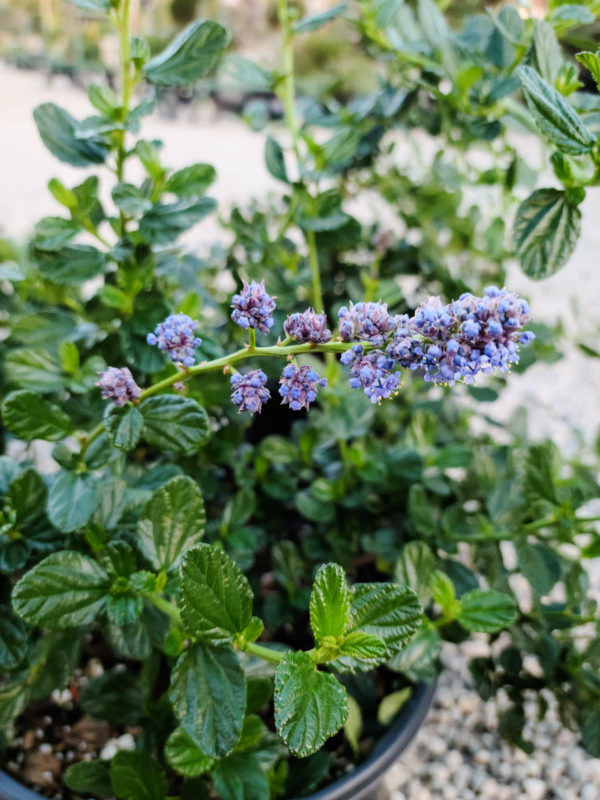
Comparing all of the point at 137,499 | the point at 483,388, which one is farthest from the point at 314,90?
the point at 137,499

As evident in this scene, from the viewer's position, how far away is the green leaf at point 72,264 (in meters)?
0.82

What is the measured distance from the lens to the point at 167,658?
2.96 feet

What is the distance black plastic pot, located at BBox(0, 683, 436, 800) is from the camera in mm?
797

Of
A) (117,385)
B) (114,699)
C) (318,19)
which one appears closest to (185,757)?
(114,699)

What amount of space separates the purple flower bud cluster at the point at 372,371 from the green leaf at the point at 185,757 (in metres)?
0.44

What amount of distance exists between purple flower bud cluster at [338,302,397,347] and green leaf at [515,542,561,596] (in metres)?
0.46

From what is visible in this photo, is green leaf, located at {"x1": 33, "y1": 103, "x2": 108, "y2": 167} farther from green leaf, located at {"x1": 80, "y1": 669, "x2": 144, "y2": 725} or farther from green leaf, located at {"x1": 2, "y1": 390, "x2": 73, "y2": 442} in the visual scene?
green leaf, located at {"x1": 80, "y1": 669, "x2": 144, "y2": 725}

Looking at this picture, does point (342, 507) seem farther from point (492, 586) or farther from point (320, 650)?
point (320, 650)

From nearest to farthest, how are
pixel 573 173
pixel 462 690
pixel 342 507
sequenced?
pixel 573 173, pixel 342 507, pixel 462 690

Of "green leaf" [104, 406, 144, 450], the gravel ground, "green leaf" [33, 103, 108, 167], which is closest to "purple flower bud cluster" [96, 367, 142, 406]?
"green leaf" [104, 406, 144, 450]

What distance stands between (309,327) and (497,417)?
5.77 ft

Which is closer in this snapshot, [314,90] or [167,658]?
[167,658]

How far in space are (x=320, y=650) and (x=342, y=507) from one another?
0.43 metres

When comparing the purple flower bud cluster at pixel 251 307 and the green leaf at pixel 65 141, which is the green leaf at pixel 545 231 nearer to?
the purple flower bud cluster at pixel 251 307
